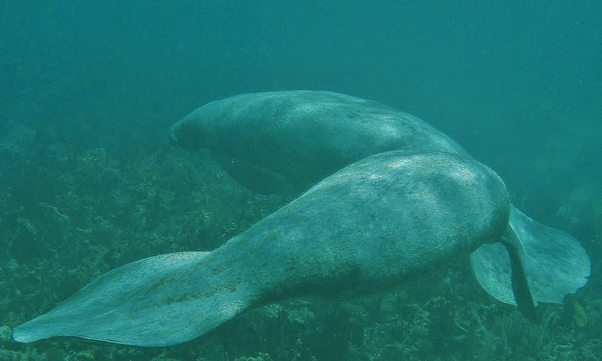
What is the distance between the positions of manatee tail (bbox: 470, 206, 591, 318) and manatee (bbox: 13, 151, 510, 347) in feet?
4.27

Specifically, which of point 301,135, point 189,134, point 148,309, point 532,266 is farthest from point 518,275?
point 189,134

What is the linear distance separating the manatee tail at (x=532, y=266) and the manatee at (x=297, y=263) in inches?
51.3

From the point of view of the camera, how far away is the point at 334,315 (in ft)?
15.3

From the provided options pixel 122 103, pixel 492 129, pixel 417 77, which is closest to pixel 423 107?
pixel 492 129

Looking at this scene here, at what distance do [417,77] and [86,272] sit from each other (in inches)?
1118

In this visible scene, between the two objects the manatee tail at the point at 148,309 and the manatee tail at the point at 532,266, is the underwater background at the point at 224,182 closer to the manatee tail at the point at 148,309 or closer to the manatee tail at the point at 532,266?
the manatee tail at the point at 148,309

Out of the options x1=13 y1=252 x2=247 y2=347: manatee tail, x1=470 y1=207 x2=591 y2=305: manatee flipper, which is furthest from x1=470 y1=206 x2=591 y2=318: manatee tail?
x1=13 y1=252 x2=247 y2=347: manatee tail

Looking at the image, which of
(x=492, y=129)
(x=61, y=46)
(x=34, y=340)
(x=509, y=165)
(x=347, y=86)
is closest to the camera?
(x=34, y=340)

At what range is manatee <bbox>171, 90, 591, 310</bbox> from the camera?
4.46 meters

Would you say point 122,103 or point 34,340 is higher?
point 34,340

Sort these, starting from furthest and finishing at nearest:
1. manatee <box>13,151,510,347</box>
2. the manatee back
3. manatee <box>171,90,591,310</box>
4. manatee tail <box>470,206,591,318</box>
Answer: manatee <box>171,90,591,310</box> → manatee tail <box>470,206,591,318</box> → the manatee back → manatee <box>13,151,510,347</box>

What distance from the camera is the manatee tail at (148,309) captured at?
2180mm

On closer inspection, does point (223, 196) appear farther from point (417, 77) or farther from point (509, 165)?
point (417, 77)

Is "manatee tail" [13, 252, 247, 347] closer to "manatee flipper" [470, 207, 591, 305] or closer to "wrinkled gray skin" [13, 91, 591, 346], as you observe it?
"wrinkled gray skin" [13, 91, 591, 346]
